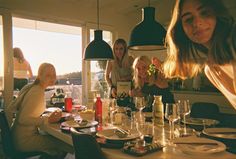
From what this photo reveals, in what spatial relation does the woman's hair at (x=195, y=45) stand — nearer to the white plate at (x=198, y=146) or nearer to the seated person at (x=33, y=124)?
the white plate at (x=198, y=146)

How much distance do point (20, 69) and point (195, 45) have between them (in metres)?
3.76

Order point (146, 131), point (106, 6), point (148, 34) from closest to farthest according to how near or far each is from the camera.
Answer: point (146, 131) → point (148, 34) → point (106, 6)

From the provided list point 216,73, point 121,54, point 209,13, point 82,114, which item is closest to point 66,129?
point 82,114

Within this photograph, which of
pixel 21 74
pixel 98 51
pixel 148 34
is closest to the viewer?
pixel 148 34

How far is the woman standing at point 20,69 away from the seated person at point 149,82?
2.36m

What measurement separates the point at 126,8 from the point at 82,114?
3.59m

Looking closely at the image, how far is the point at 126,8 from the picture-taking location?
5.11m

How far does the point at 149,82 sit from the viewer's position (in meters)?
2.86

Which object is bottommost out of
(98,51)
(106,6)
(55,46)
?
(98,51)

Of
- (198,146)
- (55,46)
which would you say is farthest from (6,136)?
(55,46)

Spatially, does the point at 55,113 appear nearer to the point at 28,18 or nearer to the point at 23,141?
the point at 23,141

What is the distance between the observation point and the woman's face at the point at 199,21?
1194 millimetres

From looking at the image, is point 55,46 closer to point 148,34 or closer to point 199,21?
point 148,34

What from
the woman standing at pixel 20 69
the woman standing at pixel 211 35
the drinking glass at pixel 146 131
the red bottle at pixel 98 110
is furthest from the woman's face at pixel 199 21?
the woman standing at pixel 20 69
